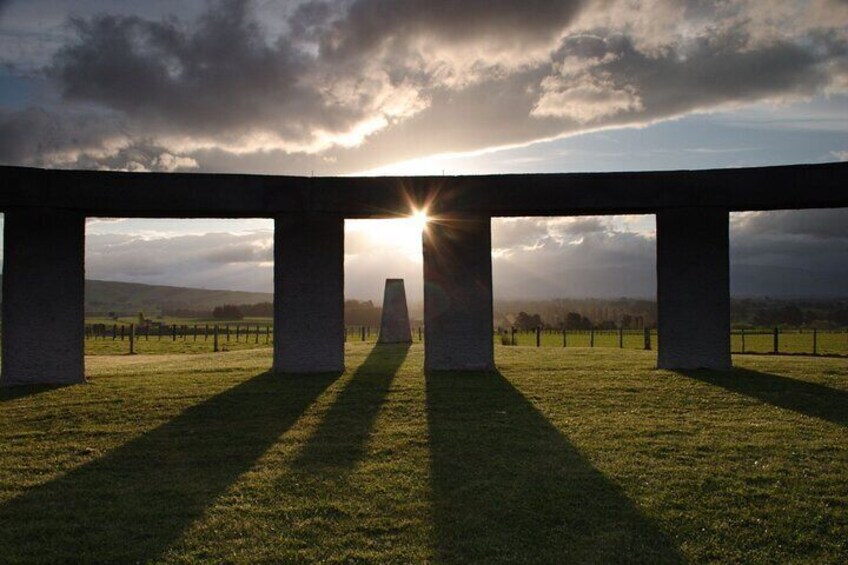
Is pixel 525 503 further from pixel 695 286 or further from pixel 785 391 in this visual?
pixel 695 286

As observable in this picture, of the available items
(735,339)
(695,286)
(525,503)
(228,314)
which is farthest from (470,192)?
(228,314)

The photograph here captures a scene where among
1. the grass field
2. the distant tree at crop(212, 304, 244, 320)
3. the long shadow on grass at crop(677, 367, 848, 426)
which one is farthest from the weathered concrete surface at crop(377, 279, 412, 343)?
the distant tree at crop(212, 304, 244, 320)

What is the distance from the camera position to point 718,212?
60.0 ft

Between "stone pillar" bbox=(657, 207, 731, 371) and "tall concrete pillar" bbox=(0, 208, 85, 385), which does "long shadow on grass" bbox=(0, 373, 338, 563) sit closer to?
"tall concrete pillar" bbox=(0, 208, 85, 385)

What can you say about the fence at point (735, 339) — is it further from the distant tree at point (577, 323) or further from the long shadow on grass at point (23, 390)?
the long shadow on grass at point (23, 390)

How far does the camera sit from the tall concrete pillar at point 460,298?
18438 mm

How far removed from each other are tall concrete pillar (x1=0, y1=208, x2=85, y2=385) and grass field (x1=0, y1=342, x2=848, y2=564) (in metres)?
1.12

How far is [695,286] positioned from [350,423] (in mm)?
11093

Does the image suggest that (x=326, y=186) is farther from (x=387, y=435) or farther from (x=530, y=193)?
(x=387, y=435)

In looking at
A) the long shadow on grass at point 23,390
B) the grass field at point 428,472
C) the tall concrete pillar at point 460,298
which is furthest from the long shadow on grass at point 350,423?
the long shadow on grass at point 23,390

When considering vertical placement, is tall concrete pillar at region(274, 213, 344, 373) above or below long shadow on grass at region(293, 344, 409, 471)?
above

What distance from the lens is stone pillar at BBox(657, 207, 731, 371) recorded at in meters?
18.3

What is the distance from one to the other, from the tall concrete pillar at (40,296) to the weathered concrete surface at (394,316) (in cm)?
1551

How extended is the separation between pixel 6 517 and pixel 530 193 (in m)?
14.3
